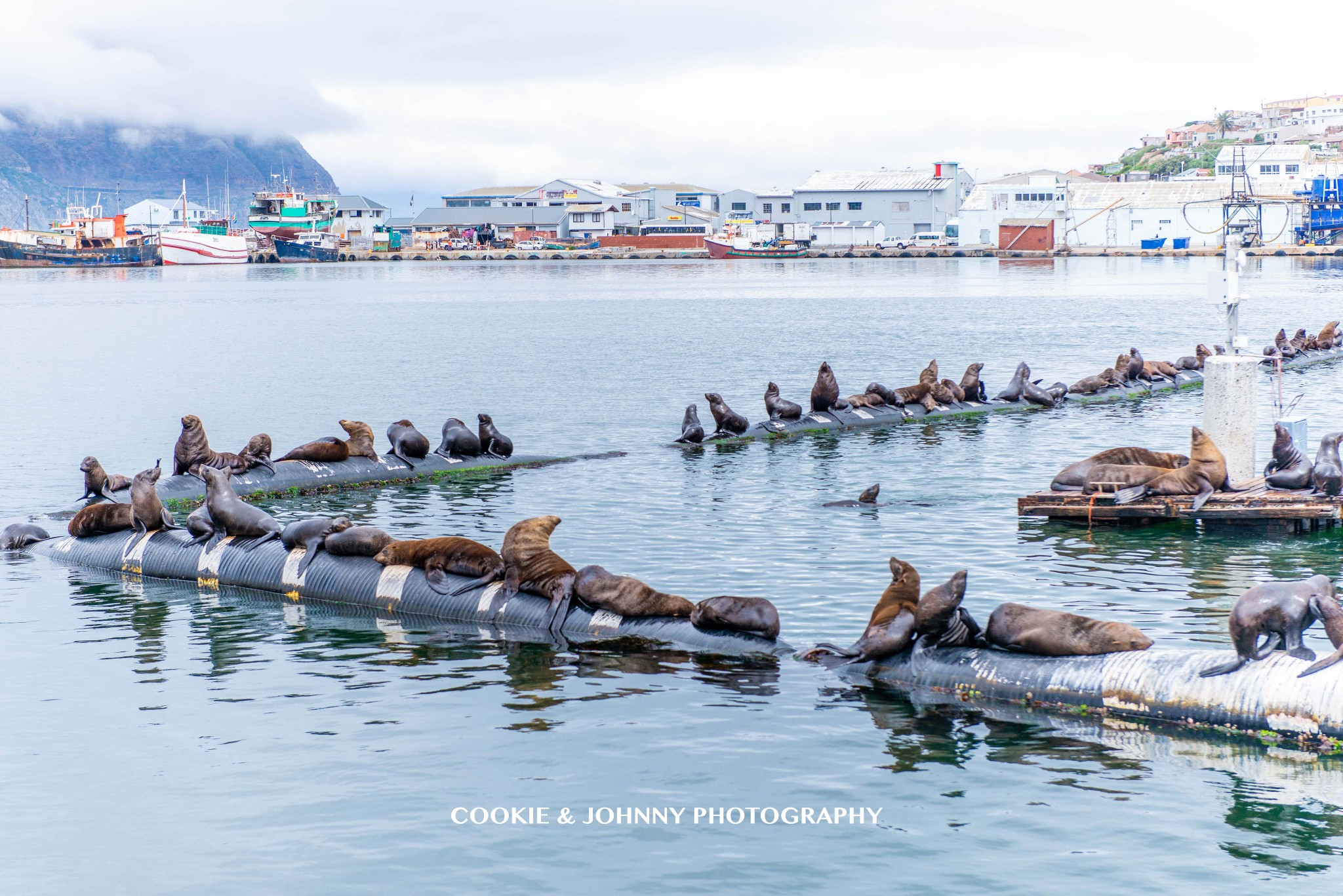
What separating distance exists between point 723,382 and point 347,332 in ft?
116

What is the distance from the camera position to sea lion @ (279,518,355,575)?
54.3ft

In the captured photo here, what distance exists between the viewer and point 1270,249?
477 ft

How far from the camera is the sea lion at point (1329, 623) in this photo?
1061 cm

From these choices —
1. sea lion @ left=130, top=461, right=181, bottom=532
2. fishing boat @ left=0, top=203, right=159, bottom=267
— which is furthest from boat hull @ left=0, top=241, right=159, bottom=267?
sea lion @ left=130, top=461, right=181, bottom=532

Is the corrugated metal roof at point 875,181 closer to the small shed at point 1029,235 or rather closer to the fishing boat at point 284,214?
the small shed at point 1029,235

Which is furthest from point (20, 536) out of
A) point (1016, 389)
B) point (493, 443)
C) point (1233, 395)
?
point (1016, 389)

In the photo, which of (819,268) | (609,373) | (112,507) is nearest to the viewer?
(112,507)

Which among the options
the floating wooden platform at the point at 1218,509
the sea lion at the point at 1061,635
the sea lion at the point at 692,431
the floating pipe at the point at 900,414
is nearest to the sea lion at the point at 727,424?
the floating pipe at the point at 900,414

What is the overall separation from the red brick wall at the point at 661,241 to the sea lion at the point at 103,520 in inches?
6604

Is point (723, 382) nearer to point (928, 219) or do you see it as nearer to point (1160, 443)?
point (1160, 443)

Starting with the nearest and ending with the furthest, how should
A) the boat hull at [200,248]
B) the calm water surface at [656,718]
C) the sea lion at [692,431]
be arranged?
1. the calm water surface at [656,718]
2. the sea lion at [692,431]
3. the boat hull at [200,248]

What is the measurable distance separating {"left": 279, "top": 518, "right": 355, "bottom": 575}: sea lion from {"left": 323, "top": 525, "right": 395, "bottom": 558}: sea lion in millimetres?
180

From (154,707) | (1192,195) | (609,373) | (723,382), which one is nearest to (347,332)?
(609,373)

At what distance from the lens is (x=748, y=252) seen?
6900 inches
